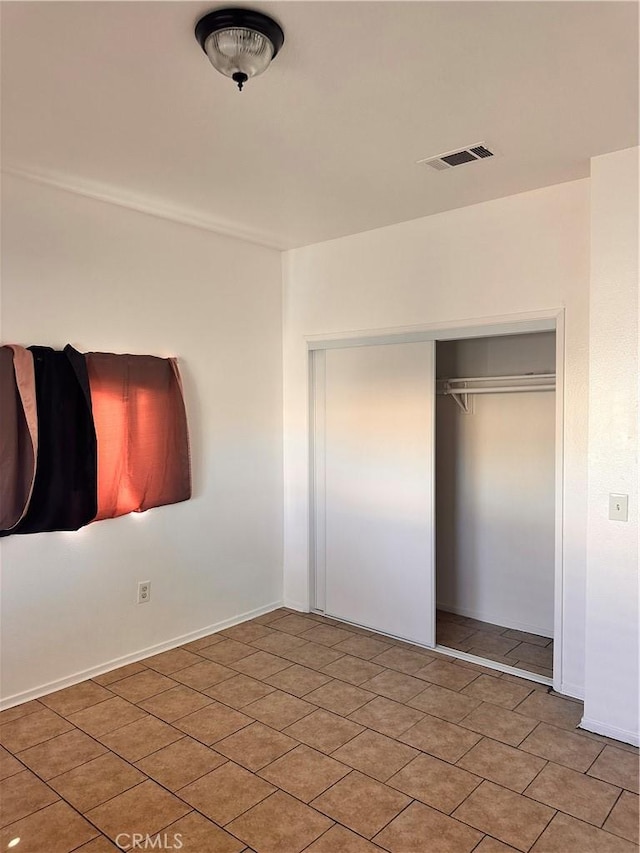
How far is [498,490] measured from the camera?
4.21 m

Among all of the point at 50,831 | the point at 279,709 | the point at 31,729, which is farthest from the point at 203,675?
the point at 50,831

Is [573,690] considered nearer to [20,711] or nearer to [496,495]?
[496,495]

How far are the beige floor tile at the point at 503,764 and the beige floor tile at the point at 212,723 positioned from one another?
3.37 ft

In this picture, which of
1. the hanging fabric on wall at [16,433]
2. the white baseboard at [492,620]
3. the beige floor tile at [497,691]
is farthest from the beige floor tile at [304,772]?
the white baseboard at [492,620]

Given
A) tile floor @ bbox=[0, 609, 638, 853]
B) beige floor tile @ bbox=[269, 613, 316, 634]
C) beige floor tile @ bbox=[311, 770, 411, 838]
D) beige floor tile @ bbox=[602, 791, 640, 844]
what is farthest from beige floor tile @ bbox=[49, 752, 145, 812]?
beige floor tile @ bbox=[602, 791, 640, 844]

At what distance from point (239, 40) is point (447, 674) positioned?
3104 mm

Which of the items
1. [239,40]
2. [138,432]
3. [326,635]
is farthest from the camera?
[326,635]

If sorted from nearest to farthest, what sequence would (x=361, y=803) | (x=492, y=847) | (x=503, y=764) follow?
(x=492, y=847), (x=361, y=803), (x=503, y=764)

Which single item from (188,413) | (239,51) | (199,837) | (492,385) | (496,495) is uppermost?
(239,51)

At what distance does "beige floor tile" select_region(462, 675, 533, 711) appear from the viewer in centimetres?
311

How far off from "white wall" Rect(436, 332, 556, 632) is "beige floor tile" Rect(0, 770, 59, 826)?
2.90 metres

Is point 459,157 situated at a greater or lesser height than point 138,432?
greater

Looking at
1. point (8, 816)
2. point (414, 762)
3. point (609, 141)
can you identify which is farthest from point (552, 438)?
point (8, 816)

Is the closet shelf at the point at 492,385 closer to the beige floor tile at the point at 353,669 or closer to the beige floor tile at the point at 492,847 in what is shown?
the beige floor tile at the point at 353,669
